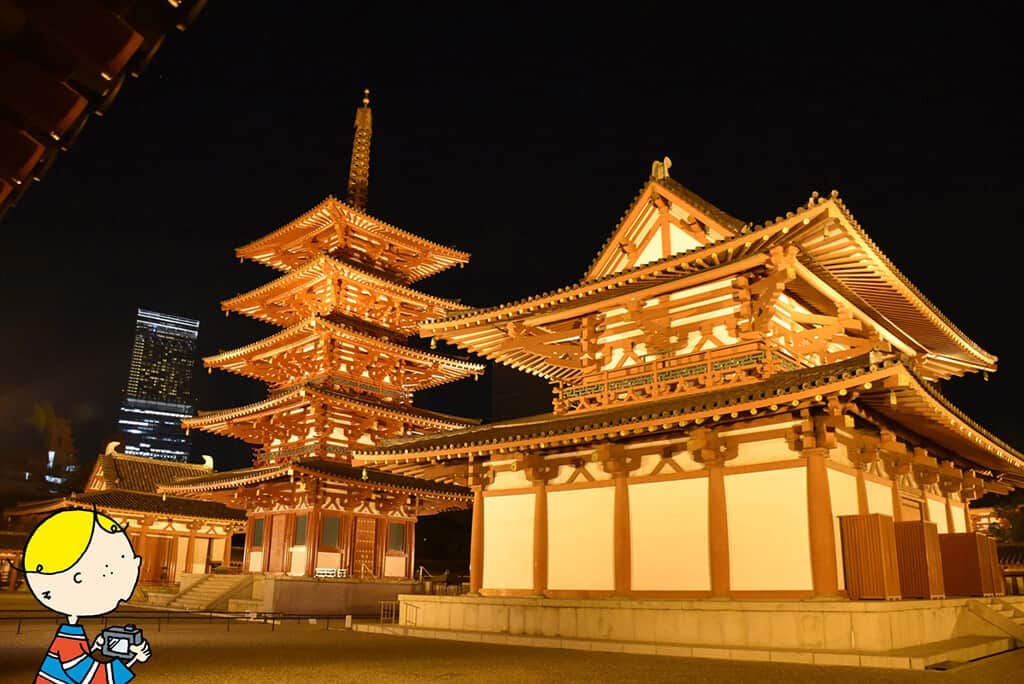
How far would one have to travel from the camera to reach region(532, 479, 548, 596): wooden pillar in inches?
729

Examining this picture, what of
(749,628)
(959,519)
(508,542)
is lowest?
(749,628)

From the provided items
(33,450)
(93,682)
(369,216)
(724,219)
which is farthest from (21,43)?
(33,450)

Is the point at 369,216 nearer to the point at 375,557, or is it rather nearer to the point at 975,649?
the point at 375,557

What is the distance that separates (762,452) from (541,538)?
5960 millimetres

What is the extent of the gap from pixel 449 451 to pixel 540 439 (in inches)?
118

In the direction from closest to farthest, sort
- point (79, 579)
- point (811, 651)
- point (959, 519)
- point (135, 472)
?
point (79, 579), point (811, 651), point (959, 519), point (135, 472)

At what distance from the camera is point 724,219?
1889 cm

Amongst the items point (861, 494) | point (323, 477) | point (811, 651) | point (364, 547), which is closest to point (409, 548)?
point (364, 547)

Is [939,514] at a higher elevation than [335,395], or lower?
lower

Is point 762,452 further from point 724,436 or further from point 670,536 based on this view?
point 670,536

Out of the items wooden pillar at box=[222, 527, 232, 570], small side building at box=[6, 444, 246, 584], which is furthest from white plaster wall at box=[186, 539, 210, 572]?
wooden pillar at box=[222, 527, 232, 570]

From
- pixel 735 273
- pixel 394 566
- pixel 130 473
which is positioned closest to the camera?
pixel 735 273

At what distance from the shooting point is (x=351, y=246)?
39344mm

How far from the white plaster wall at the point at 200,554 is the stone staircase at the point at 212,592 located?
11.8m
